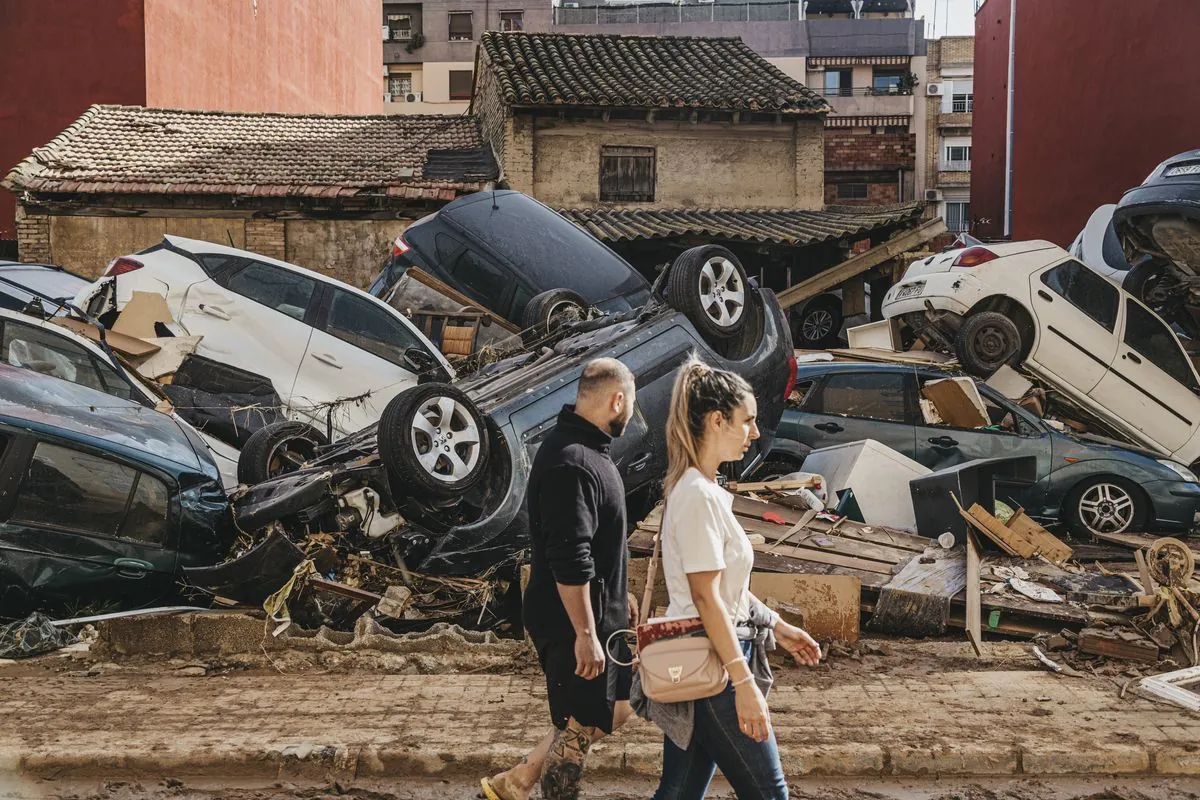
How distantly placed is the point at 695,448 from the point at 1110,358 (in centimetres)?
1067

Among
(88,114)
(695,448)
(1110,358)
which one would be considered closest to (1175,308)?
(1110,358)

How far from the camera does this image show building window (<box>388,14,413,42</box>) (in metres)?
49.5

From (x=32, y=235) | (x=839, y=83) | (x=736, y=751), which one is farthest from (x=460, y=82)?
(x=736, y=751)

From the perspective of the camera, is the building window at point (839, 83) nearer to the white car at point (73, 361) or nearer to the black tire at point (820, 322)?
the black tire at point (820, 322)

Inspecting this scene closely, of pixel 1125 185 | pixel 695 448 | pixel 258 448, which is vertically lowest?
pixel 258 448

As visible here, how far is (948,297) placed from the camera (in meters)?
12.6

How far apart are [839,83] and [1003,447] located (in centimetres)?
4271

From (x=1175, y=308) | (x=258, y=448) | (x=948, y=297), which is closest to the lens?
(x=258, y=448)

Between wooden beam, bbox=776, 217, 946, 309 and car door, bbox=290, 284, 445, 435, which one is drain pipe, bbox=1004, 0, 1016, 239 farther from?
car door, bbox=290, 284, 445, 435

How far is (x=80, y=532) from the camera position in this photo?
7.05m

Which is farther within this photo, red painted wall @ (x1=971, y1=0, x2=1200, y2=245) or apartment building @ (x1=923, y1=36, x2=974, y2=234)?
apartment building @ (x1=923, y1=36, x2=974, y2=234)

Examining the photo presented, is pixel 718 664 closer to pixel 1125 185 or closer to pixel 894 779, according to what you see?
pixel 894 779

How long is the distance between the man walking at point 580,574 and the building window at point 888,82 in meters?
49.5

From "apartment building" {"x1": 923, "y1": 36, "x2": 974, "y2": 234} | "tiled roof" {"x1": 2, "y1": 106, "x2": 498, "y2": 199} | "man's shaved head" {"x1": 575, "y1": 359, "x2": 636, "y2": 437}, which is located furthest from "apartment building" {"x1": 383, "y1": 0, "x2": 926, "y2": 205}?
"man's shaved head" {"x1": 575, "y1": 359, "x2": 636, "y2": 437}
